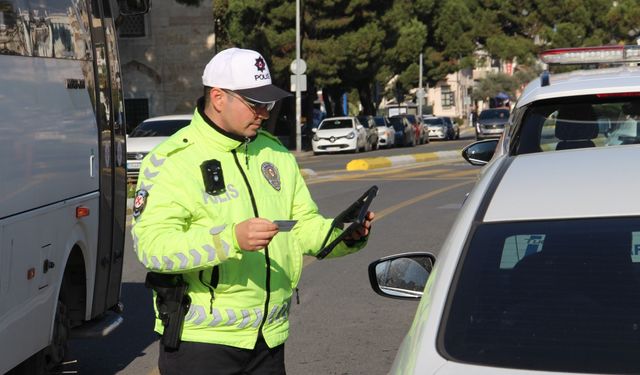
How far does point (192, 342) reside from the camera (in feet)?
14.5

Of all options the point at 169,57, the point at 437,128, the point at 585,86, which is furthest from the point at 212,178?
the point at 437,128

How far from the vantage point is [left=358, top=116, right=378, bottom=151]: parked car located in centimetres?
5209

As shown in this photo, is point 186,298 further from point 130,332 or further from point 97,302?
point 130,332

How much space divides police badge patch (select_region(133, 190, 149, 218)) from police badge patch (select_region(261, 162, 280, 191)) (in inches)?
16.6

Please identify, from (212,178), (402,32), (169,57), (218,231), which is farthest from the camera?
(402,32)

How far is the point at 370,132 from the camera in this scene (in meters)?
52.4

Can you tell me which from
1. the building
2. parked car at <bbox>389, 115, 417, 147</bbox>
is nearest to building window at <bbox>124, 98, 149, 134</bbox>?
the building

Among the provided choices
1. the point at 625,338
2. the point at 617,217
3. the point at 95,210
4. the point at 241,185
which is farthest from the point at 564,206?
the point at 95,210

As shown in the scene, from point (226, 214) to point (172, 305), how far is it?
35cm

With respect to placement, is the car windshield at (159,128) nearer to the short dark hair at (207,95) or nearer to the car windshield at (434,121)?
the short dark hair at (207,95)

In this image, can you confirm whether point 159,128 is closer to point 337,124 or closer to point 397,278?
point 397,278

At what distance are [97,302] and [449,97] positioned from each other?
396ft

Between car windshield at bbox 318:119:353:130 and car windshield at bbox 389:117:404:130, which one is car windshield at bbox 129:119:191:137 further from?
car windshield at bbox 389:117:404:130

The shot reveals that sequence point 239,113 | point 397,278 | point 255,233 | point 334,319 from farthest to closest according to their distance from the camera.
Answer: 1. point 334,319
2. point 397,278
3. point 239,113
4. point 255,233
